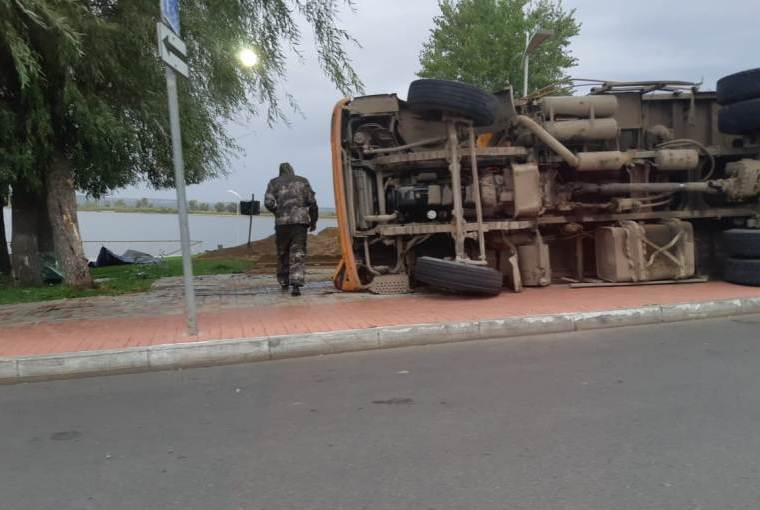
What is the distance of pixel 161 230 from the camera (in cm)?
2711

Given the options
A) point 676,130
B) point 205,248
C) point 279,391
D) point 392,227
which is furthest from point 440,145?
point 205,248

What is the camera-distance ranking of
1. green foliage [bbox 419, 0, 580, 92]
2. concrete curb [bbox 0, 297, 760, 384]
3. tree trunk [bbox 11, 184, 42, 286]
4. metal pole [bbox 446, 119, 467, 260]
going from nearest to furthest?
concrete curb [bbox 0, 297, 760, 384]
metal pole [bbox 446, 119, 467, 260]
tree trunk [bbox 11, 184, 42, 286]
green foliage [bbox 419, 0, 580, 92]

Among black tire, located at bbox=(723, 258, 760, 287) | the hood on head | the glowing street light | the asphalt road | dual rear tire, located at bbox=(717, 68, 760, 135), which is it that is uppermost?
the glowing street light

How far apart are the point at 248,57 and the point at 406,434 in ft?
23.6

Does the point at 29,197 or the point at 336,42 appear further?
the point at 29,197

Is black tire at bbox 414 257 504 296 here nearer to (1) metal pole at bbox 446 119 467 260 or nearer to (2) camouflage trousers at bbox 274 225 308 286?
(1) metal pole at bbox 446 119 467 260

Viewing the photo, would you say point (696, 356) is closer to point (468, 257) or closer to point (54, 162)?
point (468, 257)

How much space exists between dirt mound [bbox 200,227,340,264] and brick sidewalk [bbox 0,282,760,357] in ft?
23.6

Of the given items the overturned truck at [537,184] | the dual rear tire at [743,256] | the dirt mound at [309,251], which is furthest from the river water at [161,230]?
the dual rear tire at [743,256]

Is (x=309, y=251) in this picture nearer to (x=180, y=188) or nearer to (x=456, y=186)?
(x=456, y=186)

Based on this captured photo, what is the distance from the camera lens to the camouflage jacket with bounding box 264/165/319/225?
332 inches

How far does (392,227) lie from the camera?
7.90 meters

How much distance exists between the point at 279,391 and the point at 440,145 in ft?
15.2

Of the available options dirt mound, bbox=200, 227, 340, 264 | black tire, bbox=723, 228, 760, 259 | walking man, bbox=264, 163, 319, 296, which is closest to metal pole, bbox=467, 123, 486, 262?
walking man, bbox=264, 163, 319, 296
